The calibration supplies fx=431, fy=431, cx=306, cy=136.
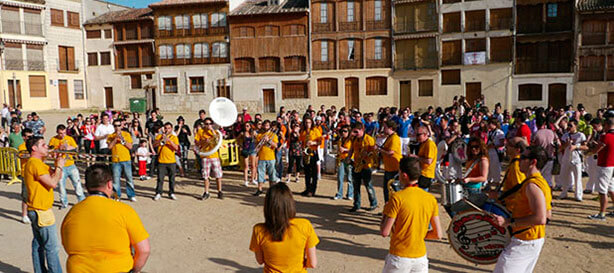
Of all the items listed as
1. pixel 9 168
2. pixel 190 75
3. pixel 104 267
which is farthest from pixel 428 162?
pixel 190 75

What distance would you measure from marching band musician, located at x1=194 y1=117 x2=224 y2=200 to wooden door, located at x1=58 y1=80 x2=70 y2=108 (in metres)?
35.4

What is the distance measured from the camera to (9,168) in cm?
1223

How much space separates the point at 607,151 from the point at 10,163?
47.0 ft

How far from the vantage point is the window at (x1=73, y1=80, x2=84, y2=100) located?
135 ft

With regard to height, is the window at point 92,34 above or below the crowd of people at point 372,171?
above

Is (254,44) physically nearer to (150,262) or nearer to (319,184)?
(319,184)

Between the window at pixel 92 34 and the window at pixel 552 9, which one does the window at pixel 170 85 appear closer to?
the window at pixel 92 34

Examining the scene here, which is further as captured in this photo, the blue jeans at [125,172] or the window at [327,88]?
the window at [327,88]

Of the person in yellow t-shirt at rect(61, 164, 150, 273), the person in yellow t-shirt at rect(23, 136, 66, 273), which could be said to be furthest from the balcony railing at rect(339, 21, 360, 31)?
the person in yellow t-shirt at rect(61, 164, 150, 273)

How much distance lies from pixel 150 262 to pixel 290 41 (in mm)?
31290

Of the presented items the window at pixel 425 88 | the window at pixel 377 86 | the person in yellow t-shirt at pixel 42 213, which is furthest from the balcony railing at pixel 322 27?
the person in yellow t-shirt at pixel 42 213

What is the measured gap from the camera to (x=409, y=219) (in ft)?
12.6

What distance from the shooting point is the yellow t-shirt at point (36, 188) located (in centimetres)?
526

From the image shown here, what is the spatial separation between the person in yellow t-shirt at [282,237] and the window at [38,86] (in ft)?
136
